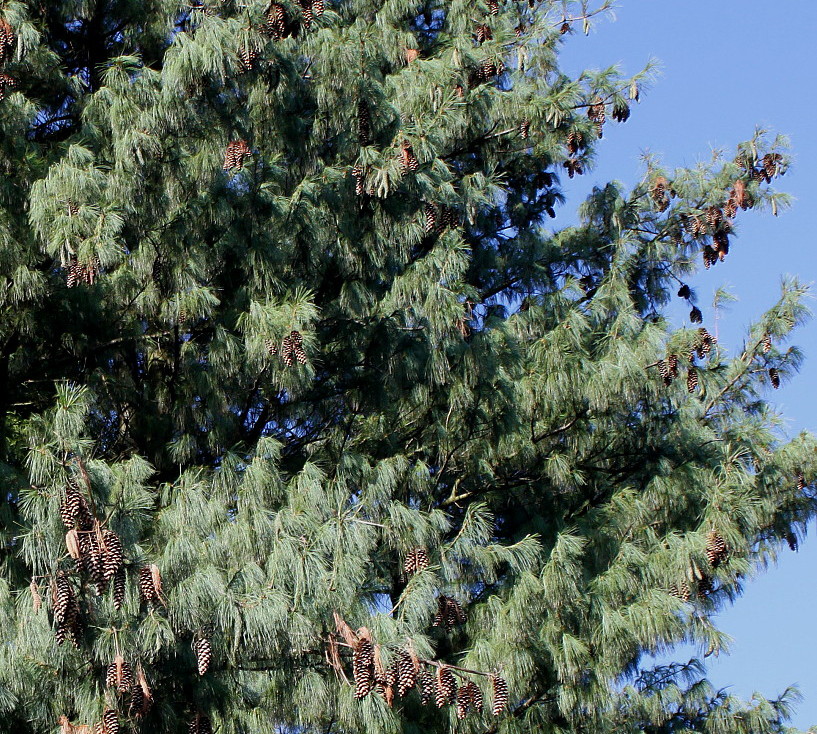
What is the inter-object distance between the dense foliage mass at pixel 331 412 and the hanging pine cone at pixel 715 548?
38mm

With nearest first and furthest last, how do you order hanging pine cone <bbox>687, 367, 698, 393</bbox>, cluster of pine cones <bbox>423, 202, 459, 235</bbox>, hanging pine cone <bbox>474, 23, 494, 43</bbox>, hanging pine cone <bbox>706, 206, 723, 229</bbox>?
cluster of pine cones <bbox>423, 202, 459, 235</bbox>
hanging pine cone <bbox>687, 367, 698, 393</bbox>
hanging pine cone <bbox>706, 206, 723, 229</bbox>
hanging pine cone <bbox>474, 23, 494, 43</bbox>

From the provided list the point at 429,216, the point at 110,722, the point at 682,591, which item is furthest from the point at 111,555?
the point at 682,591

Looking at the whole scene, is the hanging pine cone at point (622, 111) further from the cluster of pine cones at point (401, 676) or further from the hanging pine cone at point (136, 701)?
the hanging pine cone at point (136, 701)

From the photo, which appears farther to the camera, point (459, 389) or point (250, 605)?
point (459, 389)

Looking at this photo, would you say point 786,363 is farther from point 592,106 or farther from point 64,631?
point 64,631

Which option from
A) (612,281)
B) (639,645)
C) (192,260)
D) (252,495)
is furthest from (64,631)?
(612,281)

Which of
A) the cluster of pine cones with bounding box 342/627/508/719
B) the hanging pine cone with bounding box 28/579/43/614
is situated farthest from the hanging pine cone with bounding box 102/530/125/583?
the cluster of pine cones with bounding box 342/627/508/719

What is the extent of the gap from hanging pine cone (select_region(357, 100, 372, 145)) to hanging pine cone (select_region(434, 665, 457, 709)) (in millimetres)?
2955

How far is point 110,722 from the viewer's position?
448 cm

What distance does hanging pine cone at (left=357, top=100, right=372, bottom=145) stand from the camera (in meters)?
6.46

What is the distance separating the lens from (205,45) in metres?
5.74

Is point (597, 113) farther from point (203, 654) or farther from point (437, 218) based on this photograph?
point (203, 654)

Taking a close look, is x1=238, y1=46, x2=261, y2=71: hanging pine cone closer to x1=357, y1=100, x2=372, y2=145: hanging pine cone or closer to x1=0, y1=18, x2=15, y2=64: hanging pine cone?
x1=357, y1=100, x2=372, y2=145: hanging pine cone

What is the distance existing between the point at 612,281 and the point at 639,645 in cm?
232
